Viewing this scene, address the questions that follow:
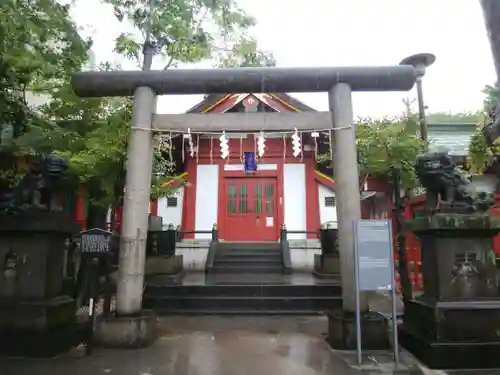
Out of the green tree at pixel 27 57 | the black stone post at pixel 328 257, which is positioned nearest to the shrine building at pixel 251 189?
the black stone post at pixel 328 257

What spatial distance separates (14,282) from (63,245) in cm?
84

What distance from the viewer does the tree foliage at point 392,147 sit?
9784mm

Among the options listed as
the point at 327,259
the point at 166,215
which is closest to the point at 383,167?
the point at 327,259

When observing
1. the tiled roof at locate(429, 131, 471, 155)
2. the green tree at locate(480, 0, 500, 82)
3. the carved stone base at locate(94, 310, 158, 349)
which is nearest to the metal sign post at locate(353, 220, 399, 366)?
the green tree at locate(480, 0, 500, 82)

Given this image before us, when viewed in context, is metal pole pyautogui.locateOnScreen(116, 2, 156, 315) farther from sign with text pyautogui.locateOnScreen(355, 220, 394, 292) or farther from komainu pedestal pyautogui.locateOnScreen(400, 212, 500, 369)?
komainu pedestal pyautogui.locateOnScreen(400, 212, 500, 369)

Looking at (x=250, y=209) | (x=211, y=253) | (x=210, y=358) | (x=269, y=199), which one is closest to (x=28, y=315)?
(x=210, y=358)

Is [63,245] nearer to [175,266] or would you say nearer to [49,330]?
[49,330]

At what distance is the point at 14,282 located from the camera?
5.76 meters

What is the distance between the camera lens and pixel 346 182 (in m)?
6.39

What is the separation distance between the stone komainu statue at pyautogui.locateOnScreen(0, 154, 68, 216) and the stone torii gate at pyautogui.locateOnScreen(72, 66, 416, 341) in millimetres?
1053

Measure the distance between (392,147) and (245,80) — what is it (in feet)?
15.9

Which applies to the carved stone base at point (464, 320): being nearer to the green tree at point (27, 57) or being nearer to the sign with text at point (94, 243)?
the sign with text at point (94, 243)

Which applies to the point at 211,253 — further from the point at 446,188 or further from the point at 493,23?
the point at 493,23

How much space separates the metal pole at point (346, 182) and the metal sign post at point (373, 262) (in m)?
0.62
